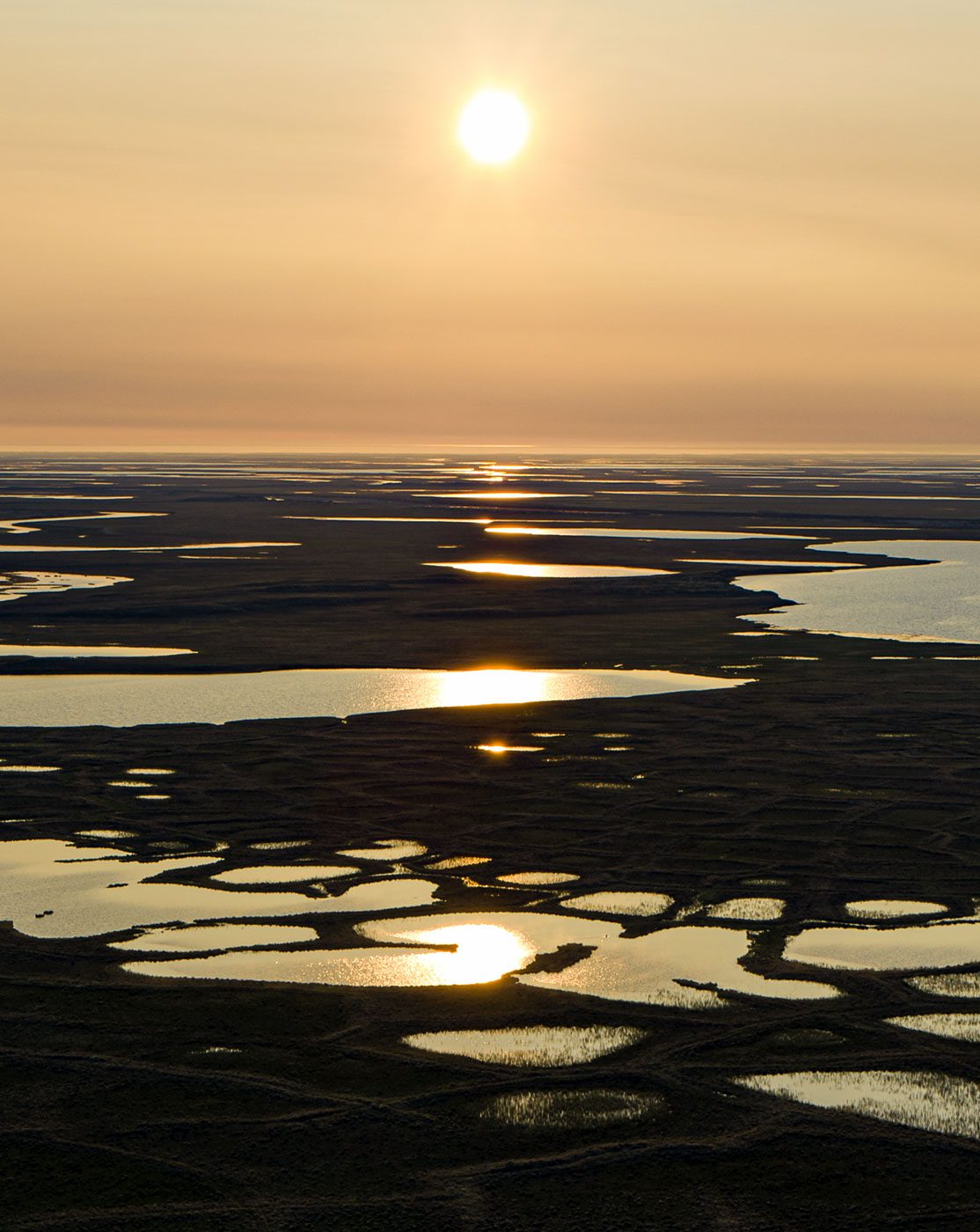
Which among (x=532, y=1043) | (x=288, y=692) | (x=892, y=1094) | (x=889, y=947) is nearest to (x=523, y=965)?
(x=532, y=1043)

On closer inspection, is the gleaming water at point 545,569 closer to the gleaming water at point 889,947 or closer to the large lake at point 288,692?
the large lake at point 288,692

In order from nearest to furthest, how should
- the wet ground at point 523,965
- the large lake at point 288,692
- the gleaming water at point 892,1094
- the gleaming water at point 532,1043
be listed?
1. the wet ground at point 523,965
2. the gleaming water at point 892,1094
3. the gleaming water at point 532,1043
4. the large lake at point 288,692

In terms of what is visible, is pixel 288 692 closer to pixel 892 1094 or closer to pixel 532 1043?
pixel 532 1043

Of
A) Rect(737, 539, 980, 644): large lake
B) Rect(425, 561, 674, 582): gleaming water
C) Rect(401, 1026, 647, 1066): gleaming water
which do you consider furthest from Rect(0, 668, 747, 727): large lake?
Rect(425, 561, 674, 582): gleaming water

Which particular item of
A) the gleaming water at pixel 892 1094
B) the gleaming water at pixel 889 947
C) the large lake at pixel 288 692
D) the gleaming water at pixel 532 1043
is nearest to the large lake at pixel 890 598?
the large lake at pixel 288 692

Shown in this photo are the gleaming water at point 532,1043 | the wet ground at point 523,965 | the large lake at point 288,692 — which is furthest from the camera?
the large lake at point 288,692

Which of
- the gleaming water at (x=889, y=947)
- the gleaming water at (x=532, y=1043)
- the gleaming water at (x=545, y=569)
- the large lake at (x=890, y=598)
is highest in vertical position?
the gleaming water at (x=532, y=1043)

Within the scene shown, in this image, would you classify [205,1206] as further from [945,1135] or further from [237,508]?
[237,508]

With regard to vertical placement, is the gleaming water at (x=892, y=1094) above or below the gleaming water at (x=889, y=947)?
above

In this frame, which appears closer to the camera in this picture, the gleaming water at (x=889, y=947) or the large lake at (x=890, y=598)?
the gleaming water at (x=889, y=947)
